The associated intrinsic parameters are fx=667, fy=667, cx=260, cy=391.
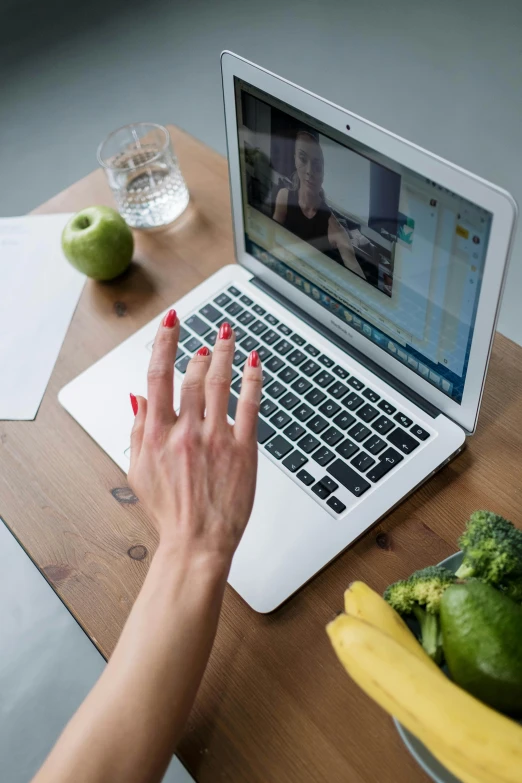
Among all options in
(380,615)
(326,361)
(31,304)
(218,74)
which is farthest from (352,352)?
(218,74)

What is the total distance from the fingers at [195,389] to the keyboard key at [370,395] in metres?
0.19

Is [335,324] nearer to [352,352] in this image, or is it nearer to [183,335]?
[352,352]

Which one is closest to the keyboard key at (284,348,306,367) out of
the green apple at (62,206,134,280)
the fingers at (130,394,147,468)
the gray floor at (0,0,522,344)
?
the fingers at (130,394,147,468)

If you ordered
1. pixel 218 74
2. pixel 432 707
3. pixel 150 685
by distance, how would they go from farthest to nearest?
pixel 218 74 < pixel 150 685 < pixel 432 707

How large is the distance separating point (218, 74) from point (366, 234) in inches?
71.4

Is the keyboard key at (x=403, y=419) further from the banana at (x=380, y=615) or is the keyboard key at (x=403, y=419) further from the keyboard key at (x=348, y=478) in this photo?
the banana at (x=380, y=615)

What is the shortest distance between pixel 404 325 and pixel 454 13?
202cm

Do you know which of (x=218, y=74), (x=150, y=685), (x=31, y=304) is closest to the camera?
(x=150, y=685)

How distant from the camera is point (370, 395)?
795 mm

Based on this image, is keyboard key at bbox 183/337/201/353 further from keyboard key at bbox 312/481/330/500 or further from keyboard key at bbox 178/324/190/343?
keyboard key at bbox 312/481/330/500

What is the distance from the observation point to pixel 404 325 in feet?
2.48

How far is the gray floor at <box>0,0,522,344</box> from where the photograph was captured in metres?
2.00

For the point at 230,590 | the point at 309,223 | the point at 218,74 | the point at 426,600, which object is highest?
the point at 309,223

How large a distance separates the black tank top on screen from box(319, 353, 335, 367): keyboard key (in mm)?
132
